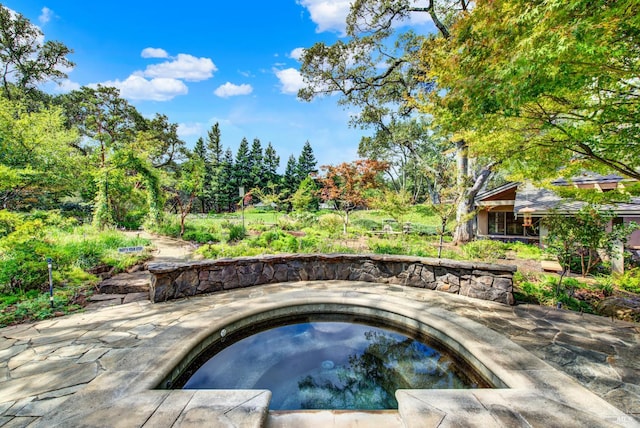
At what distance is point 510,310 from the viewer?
4113 mm

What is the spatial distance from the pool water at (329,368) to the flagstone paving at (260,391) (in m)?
0.36

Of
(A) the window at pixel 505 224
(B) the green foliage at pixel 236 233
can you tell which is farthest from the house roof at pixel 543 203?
(B) the green foliage at pixel 236 233

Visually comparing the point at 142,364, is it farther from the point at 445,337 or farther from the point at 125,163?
the point at 125,163

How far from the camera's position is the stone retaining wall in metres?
4.48

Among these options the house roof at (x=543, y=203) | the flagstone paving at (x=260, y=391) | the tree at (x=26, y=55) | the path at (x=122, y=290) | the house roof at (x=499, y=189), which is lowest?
the flagstone paving at (x=260, y=391)

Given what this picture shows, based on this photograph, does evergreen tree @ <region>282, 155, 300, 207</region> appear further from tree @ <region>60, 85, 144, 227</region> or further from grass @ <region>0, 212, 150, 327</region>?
grass @ <region>0, 212, 150, 327</region>

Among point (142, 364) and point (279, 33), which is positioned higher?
point (279, 33)

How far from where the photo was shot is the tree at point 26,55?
1552 cm

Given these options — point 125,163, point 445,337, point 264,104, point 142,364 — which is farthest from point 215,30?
A: point 445,337

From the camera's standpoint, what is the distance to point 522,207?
33.7 feet

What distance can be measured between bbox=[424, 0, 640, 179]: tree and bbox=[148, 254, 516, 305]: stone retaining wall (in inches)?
89.6

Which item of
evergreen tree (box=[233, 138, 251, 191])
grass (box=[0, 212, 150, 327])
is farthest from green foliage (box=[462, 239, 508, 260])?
evergreen tree (box=[233, 138, 251, 191])

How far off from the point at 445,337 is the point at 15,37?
27401mm

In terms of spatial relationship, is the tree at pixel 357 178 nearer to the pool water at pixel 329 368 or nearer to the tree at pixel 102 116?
the pool water at pixel 329 368
